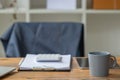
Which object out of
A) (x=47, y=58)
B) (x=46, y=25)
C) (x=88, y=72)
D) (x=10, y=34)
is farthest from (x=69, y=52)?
(x=88, y=72)

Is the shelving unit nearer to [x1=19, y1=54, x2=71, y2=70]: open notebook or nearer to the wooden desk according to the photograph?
[x1=19, y1=54, x2=71, y2=70]: open notebook

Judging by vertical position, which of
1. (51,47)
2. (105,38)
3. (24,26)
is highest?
(24,26)

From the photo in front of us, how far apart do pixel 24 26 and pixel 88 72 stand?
37.6 inches

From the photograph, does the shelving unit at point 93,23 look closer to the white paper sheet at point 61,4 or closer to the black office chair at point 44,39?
the white paper sheet at point 61,4

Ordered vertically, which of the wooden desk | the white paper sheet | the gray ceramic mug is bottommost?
the wooden desk

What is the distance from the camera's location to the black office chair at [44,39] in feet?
6.88

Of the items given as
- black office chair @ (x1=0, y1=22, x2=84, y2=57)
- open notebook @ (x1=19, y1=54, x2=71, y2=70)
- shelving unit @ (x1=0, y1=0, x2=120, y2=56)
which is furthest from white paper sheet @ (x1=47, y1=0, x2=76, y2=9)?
open notebook @ (x1=19, y1=54, x2=71, y2=70)

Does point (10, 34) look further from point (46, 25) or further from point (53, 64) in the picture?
point (53, 64)

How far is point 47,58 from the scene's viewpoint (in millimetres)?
1512

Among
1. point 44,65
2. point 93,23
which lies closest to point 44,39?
point 44,65

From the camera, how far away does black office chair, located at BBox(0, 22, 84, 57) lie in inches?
82.6

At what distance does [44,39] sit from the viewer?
2137 mm

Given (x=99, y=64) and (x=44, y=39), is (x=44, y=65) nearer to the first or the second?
(x=99, y=64)

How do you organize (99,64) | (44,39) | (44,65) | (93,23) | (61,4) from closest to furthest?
(99,64)
(44,65)
(44,39)
(61,4)
(93,23)
